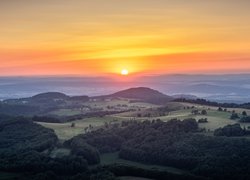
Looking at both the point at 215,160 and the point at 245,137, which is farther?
the point at 245,137

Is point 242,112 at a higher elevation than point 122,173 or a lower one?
higher

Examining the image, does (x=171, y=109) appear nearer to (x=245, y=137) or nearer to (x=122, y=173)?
(x=245, y=137)

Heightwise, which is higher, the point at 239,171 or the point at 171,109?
the point at 171,109

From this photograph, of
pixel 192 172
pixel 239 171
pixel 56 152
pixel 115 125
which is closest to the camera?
pixel 239 171

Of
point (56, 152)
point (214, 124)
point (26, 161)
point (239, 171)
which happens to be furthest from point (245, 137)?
point (26, 161)

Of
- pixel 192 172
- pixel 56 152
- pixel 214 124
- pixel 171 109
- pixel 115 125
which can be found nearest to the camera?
pixel 192 172

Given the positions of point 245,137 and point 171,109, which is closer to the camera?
point 245,137

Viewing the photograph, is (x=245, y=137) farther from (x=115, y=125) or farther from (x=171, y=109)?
(x=171, y=109)

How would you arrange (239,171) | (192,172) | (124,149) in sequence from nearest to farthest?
(239,171) < (192,172) < (124,149)

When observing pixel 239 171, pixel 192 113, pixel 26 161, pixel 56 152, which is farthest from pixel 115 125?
pixel 239 171
